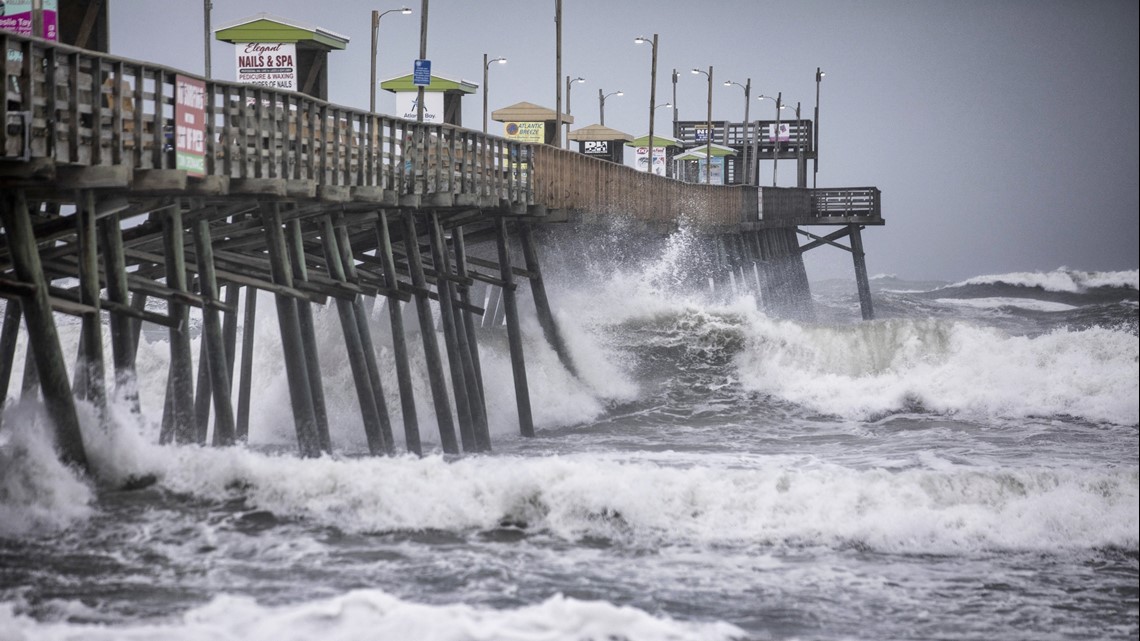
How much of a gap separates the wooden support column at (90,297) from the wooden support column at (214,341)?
2106mm

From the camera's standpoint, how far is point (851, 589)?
492 inches

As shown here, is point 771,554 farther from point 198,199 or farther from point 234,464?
point 198,199

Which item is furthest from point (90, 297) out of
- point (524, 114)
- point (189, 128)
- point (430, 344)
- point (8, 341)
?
point (524, 114)

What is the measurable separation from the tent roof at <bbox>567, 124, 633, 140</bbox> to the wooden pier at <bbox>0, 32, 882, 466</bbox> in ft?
59.3

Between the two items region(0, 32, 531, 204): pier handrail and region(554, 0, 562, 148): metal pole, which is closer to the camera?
region(0, 32, 531, 204): pier handrail

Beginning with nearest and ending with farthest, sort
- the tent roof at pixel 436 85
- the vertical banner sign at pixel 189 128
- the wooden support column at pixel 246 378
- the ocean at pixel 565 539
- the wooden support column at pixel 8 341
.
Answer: the ocean at pixel 565 539, the vertical banner sign at pixel 189 128, the wooden support column at pixel 8 341, the wooden support column at pixel 246 378, the tent roof at pixel 436 85

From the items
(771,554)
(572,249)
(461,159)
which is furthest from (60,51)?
(572,249)

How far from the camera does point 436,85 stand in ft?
84.8

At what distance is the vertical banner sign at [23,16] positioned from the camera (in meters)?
13.6

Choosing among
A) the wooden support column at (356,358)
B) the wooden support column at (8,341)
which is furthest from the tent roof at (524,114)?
the wooden support column at (8,341)

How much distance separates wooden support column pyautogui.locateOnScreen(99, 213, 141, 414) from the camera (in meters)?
13.7

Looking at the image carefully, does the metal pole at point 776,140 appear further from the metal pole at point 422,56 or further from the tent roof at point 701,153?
the metal pole at point 422,56

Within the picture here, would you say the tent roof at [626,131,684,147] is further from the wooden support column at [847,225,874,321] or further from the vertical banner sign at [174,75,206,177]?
the vertical banner sign at [174,75,206,177]

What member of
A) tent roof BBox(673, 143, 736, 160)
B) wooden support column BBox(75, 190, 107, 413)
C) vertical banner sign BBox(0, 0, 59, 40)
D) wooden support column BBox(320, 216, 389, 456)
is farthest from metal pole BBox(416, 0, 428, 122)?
tent roof BBox(673, 143, 736, 160)
